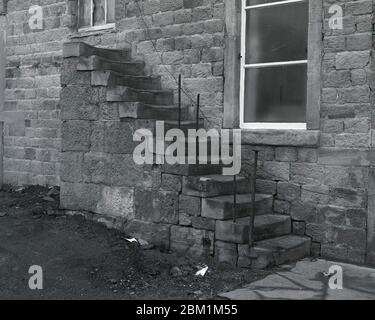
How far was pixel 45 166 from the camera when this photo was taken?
929 cm

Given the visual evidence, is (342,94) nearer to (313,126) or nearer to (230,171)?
(313,126)

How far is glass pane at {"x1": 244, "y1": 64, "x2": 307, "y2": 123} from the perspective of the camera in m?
6.34

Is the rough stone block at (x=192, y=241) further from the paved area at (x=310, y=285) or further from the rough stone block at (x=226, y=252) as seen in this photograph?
the paved area at (x=310, y=285)

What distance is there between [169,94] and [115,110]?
1110 mm

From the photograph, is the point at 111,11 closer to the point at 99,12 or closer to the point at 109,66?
the point at 99,12

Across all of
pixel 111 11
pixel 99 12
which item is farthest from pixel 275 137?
pixel 99 12

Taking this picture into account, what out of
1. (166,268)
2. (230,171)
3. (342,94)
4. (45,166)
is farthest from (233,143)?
(45,166)

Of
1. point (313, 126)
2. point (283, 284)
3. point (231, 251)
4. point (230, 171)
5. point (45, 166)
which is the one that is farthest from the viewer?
point (45, 166)

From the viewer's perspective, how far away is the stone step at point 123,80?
6.70m

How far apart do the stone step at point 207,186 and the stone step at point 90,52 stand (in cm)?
243

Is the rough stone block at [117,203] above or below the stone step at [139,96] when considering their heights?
below

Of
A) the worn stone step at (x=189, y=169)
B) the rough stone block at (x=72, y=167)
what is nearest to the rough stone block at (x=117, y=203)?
the rough stone block at (x=72, y=167)

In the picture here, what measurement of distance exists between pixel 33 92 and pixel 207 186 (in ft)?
17.0

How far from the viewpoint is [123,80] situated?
7.20 meters
